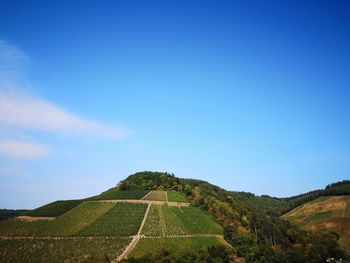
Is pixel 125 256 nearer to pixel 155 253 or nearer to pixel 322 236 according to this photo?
pixel 155 253

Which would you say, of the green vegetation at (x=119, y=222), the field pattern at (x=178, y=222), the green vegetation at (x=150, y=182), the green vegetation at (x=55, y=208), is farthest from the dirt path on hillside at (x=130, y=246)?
the green vegetation at (x=150, y=182)

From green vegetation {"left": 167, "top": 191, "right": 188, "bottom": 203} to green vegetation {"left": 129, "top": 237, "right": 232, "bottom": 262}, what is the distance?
34.6m

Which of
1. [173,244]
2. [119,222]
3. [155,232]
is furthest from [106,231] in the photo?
[173,244]

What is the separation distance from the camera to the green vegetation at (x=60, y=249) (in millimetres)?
86250

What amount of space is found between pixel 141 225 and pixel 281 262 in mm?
41972

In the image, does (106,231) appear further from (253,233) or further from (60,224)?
(253,233)

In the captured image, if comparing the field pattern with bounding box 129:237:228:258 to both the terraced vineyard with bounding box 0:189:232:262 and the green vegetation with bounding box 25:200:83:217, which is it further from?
the green vegetation with bounding box 25:200:83:217

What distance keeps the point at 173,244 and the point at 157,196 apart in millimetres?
46512

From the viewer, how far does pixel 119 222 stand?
110750mm

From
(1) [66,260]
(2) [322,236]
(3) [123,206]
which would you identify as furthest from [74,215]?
(2) [322,236]

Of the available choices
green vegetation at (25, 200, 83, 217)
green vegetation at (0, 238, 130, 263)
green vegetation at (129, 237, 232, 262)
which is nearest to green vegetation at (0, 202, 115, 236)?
green vegetation at (25, 200, 83, 217)

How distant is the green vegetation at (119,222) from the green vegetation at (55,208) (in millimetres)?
16998

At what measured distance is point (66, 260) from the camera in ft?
281

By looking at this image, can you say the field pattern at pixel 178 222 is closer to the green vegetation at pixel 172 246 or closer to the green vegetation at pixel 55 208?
the green vegetation at pixel 172 246
